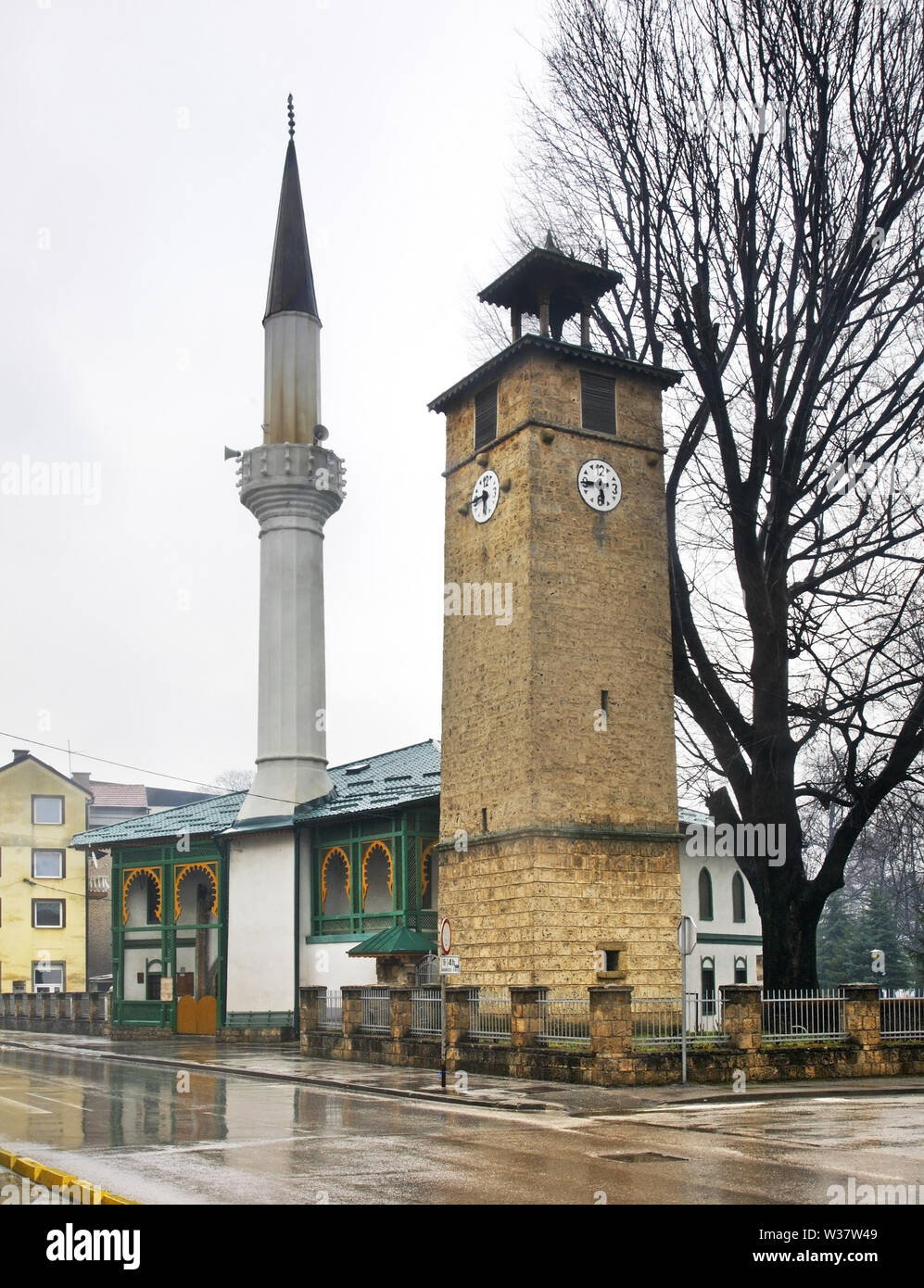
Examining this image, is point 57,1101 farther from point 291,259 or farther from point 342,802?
point 291,259

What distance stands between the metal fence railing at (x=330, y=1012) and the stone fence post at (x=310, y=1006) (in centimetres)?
4

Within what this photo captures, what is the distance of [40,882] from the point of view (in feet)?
191

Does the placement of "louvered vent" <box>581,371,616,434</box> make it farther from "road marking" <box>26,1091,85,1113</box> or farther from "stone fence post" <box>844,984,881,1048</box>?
"road marking" <box>26,1091,85,1113</box>

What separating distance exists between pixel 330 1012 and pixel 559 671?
9.38 meters

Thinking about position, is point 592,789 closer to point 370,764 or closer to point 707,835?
point 707,835

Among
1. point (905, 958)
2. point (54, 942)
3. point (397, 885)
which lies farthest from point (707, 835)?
point (54, 942)

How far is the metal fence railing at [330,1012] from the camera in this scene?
30.2 m

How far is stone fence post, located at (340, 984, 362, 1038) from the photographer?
94.9 feet

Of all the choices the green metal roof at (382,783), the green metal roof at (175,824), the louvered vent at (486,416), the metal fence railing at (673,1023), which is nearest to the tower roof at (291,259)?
the louvered vent at (486,416)

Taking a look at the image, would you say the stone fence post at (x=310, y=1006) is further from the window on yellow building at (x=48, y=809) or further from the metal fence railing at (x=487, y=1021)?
the window on yellow building at (x=48, y=809)

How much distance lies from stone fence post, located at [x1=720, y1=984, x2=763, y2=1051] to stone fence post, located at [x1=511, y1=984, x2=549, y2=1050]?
312 centimetres

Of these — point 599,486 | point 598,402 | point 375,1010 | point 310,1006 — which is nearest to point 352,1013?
point 375,1010

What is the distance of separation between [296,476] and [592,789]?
1595 centimetres

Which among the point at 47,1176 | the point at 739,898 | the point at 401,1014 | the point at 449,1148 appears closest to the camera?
the point at 47,1176
